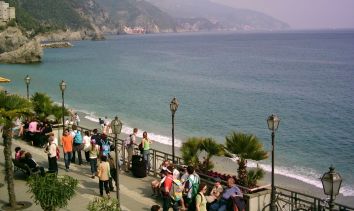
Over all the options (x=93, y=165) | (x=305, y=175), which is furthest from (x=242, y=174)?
(x=305, y=175)

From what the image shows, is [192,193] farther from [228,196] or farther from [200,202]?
[228,196]

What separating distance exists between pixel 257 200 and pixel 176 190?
7.12ft

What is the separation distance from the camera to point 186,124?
40906 mm

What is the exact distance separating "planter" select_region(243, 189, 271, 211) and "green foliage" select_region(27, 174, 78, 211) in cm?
455

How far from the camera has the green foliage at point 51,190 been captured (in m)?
Answer: 10.5

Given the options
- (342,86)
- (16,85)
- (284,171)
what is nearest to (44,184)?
(284,171)

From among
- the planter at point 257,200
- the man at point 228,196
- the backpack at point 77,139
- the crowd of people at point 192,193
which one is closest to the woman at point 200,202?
the crowd of people at point 192,193

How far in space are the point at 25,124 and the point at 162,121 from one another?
2094cm

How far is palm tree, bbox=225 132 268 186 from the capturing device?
43.6ft

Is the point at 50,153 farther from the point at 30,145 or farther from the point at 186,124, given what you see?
the point at 186,124

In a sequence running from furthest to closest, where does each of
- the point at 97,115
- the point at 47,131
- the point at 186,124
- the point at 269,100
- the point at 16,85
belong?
the point at 16,85 < the point at 269,100 < the point at 97,115 < the point at 186,124 < the point at 47,131

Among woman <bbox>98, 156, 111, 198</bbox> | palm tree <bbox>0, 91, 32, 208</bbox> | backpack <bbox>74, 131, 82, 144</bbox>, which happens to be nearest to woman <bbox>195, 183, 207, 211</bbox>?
woman <bbox>98, 156, 111, 198</bbox>

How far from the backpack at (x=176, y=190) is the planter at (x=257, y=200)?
1693mm

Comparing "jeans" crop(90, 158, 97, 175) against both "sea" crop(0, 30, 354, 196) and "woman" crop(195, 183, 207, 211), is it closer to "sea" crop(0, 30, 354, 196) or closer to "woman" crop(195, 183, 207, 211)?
"woman" crop(195, 183, 207, 211)
